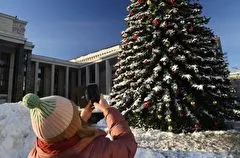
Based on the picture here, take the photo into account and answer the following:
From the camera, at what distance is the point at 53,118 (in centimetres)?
168

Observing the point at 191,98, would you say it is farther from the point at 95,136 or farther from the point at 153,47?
the point at 95,136

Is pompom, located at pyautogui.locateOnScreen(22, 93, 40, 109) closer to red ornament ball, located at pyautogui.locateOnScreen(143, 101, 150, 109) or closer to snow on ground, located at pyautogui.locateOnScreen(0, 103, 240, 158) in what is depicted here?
snow on ground, located at pyautogui.locateOnScreen(0, 103, 240, 158)

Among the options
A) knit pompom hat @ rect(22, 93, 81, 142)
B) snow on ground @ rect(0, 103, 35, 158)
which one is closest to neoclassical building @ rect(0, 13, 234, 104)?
snow on ground @ rect(0, 103, 35, 158)

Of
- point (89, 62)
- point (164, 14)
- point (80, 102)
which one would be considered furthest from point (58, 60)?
point (80, 102)

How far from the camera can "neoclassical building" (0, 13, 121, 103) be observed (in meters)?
26.5

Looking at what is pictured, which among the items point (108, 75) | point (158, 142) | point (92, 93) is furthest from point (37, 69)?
point (92, 93)

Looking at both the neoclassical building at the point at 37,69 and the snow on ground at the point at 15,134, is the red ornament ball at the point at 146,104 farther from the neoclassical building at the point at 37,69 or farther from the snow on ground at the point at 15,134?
the neoclassical building at the point at 37,69

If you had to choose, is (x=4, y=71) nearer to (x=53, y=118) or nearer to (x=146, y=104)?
(x=146, y=104)

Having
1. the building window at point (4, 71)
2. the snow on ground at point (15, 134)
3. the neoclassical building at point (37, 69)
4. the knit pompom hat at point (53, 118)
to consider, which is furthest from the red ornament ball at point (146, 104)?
the building window at point (4, 71)

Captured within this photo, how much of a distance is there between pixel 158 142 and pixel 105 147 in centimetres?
819

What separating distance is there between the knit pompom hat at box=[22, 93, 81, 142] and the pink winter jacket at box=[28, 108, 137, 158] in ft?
0.35

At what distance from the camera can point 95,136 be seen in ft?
6.07

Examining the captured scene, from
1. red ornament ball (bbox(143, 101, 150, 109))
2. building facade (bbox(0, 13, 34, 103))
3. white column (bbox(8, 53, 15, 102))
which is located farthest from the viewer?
white column (bbox(8, 53, 15, 102))

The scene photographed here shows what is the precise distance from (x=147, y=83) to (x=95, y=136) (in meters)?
9.99
